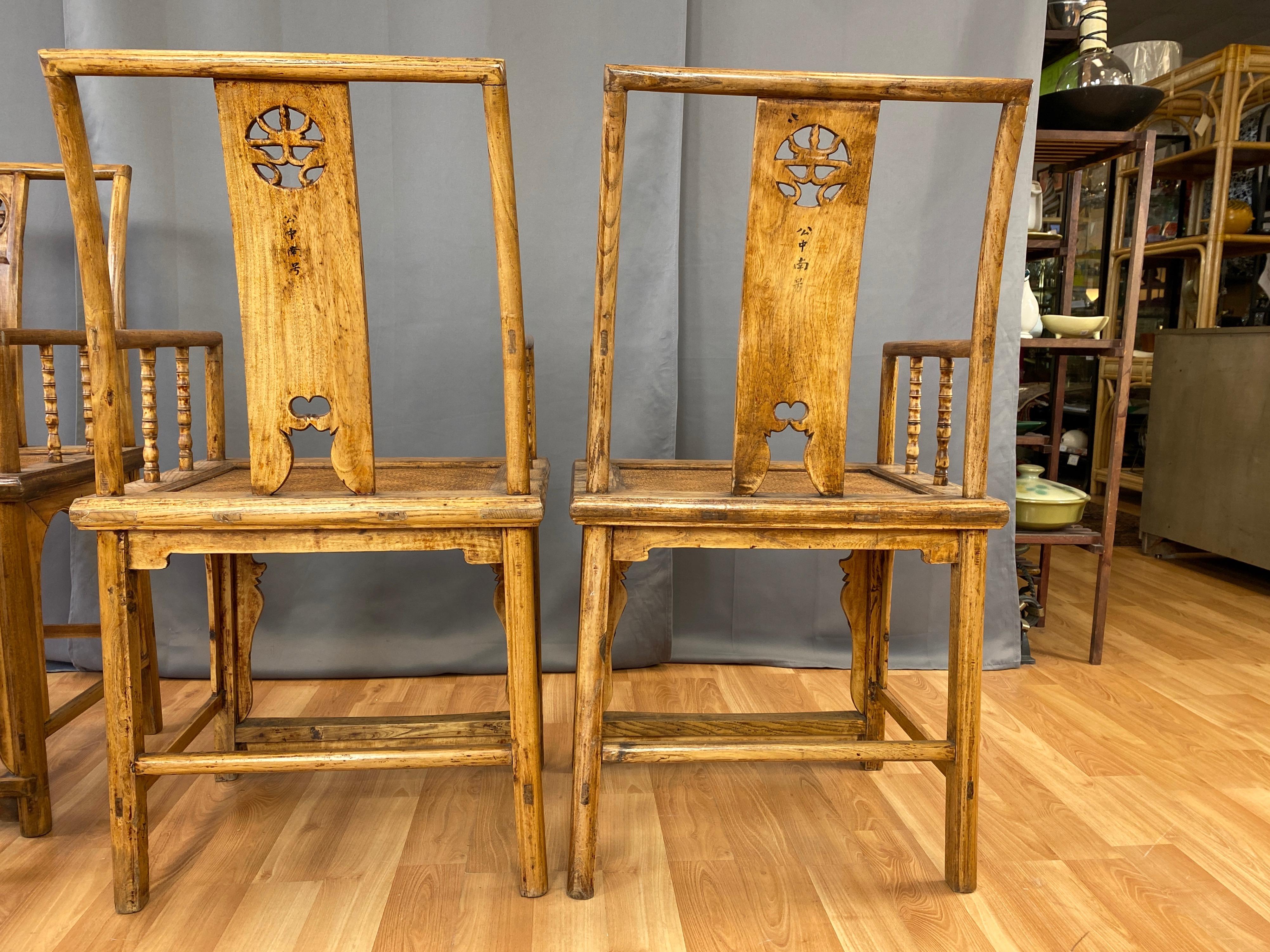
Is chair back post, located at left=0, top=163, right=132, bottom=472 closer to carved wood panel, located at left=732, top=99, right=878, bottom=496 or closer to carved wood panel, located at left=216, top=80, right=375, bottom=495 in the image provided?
carved wood panel, located at left=216, top=80, right=375, bottom=495

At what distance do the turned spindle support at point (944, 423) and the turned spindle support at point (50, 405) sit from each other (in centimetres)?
141

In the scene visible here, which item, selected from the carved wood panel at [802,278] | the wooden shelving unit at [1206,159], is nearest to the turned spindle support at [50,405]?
the carved wood panel at [802,278]

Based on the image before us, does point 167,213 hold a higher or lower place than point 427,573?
higher

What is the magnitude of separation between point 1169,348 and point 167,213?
3.43m

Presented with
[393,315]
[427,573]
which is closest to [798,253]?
[393,315]

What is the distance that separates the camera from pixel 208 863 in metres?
1.33

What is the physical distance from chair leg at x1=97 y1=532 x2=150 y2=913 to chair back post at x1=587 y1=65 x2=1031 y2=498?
64cm

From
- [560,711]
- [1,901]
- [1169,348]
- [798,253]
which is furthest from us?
[1169,348]

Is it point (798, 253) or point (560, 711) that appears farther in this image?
point (560, 711)

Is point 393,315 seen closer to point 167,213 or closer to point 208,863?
point 167,213

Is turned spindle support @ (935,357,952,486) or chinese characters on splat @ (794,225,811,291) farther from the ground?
chinese characters on splat @ (794,225,811,291)

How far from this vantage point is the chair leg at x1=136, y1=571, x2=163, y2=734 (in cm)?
162

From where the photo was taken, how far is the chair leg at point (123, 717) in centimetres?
115

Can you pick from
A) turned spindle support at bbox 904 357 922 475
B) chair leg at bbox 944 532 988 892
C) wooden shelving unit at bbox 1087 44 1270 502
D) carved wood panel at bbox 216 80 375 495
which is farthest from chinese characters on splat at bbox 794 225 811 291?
wooden shelving unit at bbox 1087 44 1270 502
